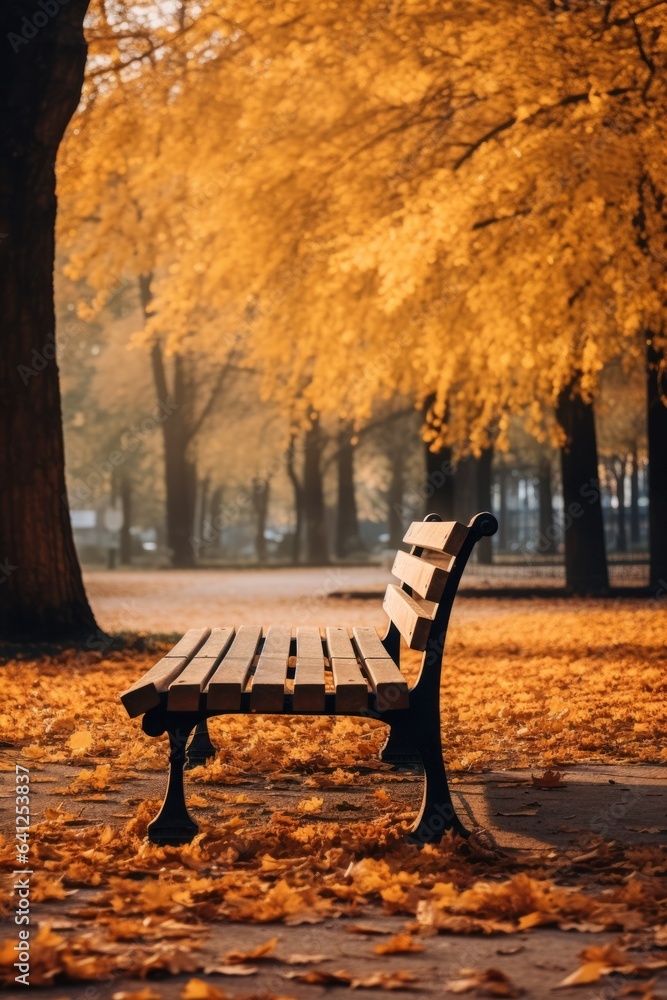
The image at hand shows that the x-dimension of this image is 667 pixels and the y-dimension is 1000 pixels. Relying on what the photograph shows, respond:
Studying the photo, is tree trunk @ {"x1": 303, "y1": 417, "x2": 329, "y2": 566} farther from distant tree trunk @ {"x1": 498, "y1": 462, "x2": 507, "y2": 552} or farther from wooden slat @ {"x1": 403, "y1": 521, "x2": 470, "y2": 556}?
Answer: wooden slat @ {"x1": 403, "y1": 521, "x2": 470, "y2": 556}

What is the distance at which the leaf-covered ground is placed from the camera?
131 inches

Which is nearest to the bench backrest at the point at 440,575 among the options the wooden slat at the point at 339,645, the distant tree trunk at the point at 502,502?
the wooden slat at the point at 339,645

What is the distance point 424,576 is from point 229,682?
1014mm

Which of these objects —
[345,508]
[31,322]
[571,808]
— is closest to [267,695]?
[571,808]

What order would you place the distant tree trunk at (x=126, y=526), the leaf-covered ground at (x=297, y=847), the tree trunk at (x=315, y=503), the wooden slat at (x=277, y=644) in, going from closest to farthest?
the leaf-covered ground at (x=297, y=847), the wooden slat at (x=277, y=644), the tree trunk at (x=315, y=503), the distant tree trunk at (x=126, y=526)

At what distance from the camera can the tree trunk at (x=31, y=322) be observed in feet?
32.3

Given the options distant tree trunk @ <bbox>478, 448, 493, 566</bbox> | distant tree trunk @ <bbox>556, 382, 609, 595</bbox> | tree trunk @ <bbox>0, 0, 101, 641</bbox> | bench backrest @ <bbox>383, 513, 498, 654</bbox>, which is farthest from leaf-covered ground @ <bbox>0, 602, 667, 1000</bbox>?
distant tree trunk @ <bbox>478, 448, 493, 566</bbox>

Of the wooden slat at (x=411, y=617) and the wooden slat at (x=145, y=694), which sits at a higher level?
the wooden slat at (x=411, y=617)

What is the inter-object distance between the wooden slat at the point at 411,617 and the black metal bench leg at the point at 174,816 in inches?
34.0

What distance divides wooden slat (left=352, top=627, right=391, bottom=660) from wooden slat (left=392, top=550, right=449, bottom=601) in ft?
0.95

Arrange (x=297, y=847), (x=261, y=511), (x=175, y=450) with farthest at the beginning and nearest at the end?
1. (x=261, y=511)
2. (x=175, y=450)
3. (x=297, y=847)

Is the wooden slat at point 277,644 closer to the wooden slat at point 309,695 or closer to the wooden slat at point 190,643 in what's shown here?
the wooden slat at point 190,643

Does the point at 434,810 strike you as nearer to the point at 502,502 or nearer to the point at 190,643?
the point at 190,643

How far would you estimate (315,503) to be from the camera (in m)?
32.5
